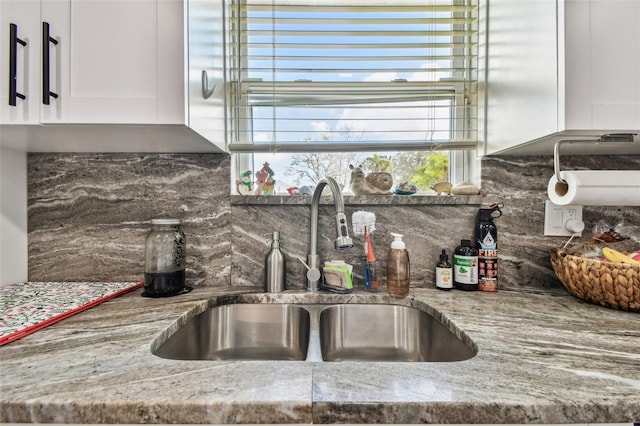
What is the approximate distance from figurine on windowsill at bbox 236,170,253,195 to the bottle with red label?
35.9 inches

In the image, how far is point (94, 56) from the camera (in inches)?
30.9

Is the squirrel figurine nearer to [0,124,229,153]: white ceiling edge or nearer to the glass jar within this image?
[0,124,229,153]: white ceiling edge

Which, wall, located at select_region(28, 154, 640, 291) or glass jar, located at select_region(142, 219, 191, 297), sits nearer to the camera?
glass jar, located at select_region(142, 219, 191, 297)

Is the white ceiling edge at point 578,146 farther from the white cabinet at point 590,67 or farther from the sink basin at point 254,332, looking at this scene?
the sink basin at point 254,332

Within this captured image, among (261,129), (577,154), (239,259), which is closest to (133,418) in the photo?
(239,259)

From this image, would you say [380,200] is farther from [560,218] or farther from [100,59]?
[100,59]

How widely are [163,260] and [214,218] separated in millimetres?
249

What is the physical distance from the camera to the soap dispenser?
108 cm

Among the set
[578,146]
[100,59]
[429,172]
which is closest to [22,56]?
[100,59]

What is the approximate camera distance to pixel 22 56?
30.5 inches

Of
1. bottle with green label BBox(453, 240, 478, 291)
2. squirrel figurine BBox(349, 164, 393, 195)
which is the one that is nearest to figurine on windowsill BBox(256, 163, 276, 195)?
squirrel figurine BBox(349, 164, 393, 195)

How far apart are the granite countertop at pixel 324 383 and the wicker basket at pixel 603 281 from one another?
0.14 m

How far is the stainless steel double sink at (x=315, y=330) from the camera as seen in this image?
98cm

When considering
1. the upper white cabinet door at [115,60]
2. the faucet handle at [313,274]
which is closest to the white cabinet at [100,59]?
the upper white cabinet door at [115,60]
